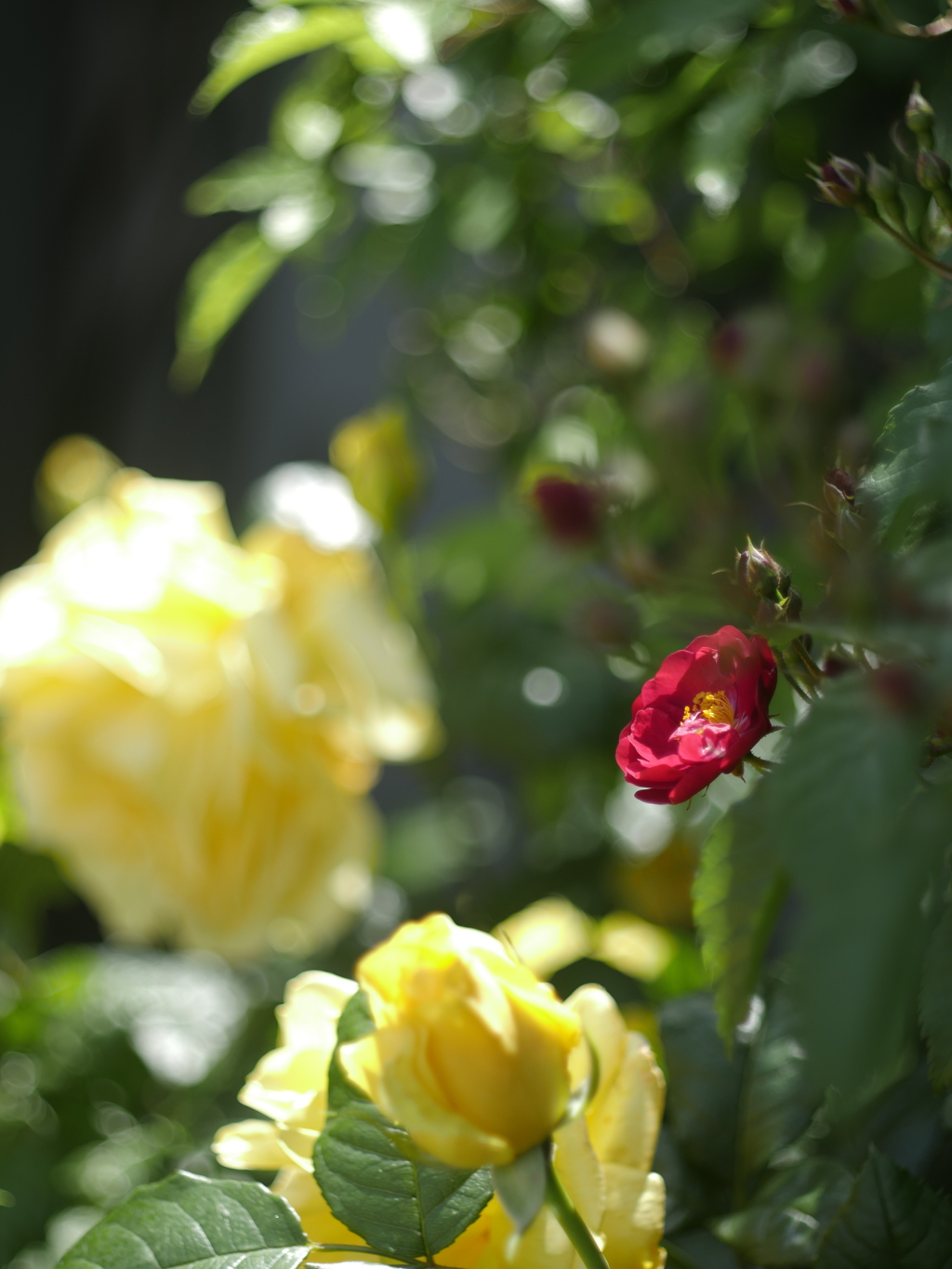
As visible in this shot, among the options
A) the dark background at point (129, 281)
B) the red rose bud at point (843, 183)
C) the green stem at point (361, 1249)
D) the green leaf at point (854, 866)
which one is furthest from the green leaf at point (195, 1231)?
the dark background at point (129, 281)

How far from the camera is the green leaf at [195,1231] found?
6.5 inches

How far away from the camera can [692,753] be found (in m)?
0.16

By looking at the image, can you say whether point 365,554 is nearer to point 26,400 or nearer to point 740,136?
point 740,136

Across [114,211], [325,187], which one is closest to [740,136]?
[325,187]

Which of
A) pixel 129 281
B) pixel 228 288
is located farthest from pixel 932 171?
pixel 129 281

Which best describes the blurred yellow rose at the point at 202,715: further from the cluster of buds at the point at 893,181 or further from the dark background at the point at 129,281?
the dark background at the point at 129,281

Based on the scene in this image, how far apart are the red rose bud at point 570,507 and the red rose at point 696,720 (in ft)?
0.44

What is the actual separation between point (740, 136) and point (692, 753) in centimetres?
18

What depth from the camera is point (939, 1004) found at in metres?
0.15

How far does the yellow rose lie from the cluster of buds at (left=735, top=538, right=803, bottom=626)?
0.07 metres

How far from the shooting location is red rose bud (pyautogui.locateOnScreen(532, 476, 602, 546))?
12.0 inches

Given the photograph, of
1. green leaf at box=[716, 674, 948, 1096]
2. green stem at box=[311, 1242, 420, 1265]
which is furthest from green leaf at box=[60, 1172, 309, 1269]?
green leaf at box=[716, 674, 948, 1096]

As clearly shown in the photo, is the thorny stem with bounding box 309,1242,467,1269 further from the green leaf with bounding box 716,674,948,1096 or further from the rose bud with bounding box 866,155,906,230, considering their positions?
the rose bud with bounding box 866,155,906,230

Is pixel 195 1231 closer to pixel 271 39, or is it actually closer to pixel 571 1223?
pixel 571 1223
